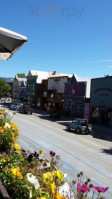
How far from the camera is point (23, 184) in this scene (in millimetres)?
3596

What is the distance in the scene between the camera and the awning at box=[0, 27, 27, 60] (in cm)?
429

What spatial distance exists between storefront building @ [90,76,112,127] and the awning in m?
32.0

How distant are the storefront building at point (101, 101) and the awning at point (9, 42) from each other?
3203 cm

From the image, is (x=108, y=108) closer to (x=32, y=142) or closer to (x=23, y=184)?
(x=32, y=142)

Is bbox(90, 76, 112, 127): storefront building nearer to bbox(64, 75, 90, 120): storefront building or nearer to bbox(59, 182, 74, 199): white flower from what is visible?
bbox(64, 75, 90, 120): storefront building

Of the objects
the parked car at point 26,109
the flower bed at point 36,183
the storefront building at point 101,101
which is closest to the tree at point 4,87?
the parked car at point 26,109

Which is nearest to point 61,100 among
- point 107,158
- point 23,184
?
point 107,158

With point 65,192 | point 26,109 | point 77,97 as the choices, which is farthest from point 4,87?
point 65,192

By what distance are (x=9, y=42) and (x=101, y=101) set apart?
34.2 metres

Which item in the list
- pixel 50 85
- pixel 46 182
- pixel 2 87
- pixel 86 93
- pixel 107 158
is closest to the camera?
pixel 46 182

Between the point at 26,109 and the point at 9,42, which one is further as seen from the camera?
the point at 26,109

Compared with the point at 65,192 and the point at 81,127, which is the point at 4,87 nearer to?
the point at 81,127

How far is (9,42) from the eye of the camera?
4648 mm

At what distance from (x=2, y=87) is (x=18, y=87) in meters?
14.4
